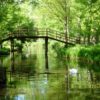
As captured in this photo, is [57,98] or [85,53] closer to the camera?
[57,98]

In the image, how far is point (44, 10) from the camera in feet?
233

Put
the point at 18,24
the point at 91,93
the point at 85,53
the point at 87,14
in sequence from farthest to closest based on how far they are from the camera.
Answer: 1. the point at 18,24
2. the point at 87,14
3. the point at 85,53
4. the point at 91,93

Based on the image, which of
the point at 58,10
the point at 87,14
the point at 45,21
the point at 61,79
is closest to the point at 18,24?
the point at 45,21

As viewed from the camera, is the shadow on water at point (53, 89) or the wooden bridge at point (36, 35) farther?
the wooden bridge at point (36, 35)

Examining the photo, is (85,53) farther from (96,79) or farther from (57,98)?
(57,98)

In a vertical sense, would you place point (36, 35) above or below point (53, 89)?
above

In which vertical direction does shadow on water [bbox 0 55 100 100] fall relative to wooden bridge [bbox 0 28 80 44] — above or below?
below

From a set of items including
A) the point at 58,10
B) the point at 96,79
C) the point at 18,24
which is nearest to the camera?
the point at 96,79

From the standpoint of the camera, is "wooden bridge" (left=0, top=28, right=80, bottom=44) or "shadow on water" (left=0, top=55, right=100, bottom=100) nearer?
"shadow on water" (left=0, top=55, right=100, bottom=100)

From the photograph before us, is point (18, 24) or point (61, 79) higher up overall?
point (18, 24)

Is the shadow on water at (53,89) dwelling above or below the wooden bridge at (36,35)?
below

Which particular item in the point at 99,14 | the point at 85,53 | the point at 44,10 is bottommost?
the point at 85,53

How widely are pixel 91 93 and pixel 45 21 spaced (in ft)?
196

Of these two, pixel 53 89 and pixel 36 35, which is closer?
pixel 53 89
